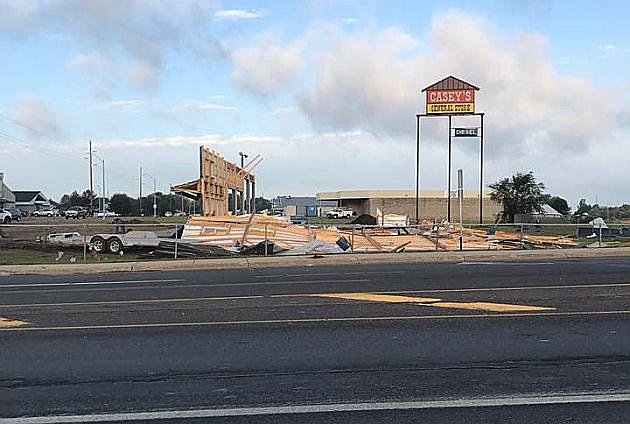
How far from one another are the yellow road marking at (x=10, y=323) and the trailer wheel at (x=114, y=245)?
19914 millimetres

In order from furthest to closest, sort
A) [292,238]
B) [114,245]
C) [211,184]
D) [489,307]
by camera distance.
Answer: [211,184] < [114,245] < [292,238] < [489,307]

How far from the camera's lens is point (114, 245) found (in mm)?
32156

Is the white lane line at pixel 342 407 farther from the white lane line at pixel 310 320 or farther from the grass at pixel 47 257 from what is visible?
the grass at pixel 47 257

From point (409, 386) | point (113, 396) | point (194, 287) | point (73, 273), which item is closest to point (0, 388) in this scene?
point (113, 396)

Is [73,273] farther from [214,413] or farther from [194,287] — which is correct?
[214,413]

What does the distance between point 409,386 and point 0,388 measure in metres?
3.99

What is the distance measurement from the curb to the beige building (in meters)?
60.5

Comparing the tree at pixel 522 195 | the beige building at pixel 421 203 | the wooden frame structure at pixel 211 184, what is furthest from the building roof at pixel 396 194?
the wooden frame structure at pixel 211 184

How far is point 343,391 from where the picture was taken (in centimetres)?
736

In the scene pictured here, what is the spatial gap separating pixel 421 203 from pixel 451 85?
4824 centimetres

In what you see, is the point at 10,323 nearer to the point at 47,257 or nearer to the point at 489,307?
the point at 489,307

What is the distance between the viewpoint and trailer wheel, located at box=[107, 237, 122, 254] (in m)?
32.0

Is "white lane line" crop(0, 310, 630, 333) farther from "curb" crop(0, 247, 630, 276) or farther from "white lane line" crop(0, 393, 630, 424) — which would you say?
"curb" crop(0, 247, 630, 276)

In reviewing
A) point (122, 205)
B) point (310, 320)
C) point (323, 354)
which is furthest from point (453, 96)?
point (122, 205)
